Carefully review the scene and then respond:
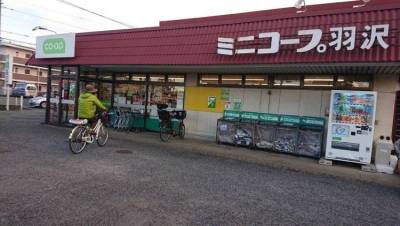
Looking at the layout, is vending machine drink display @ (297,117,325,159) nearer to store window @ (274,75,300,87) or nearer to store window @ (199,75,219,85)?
store window @ (274,75,300,87)

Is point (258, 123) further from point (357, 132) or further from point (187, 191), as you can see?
point (187, 191)

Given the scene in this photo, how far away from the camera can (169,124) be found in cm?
1080

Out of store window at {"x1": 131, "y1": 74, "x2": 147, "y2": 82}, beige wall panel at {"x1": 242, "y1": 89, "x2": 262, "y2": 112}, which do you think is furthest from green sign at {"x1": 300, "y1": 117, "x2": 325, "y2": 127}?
store window at {"x1": 131, "y1": 74, "x2": 147, "y2": 82}

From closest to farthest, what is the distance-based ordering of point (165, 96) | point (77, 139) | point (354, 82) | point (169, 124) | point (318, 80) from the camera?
point (77, 139) < point (354, 82) < point (318, 80) < point (169, 124) < point (165, 96)

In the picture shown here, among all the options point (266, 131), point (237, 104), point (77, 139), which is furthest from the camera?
point (237, 104)

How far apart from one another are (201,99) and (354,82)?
526 cm

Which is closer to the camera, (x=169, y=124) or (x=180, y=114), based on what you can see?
(x=169, y=124)

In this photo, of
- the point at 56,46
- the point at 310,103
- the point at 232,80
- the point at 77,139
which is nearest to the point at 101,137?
the point at 77,139

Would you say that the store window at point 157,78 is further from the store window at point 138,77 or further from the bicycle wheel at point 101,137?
the bicycle wheel at point 101,137

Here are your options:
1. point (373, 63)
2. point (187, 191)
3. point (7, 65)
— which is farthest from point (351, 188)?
point (7, 65)

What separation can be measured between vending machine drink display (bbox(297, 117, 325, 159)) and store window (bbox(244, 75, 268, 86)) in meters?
1.93

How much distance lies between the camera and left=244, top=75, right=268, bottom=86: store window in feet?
33.1

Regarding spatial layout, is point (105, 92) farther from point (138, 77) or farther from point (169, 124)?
point (169, 124)

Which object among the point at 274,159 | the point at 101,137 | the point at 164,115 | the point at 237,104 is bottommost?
the point at 274,159
